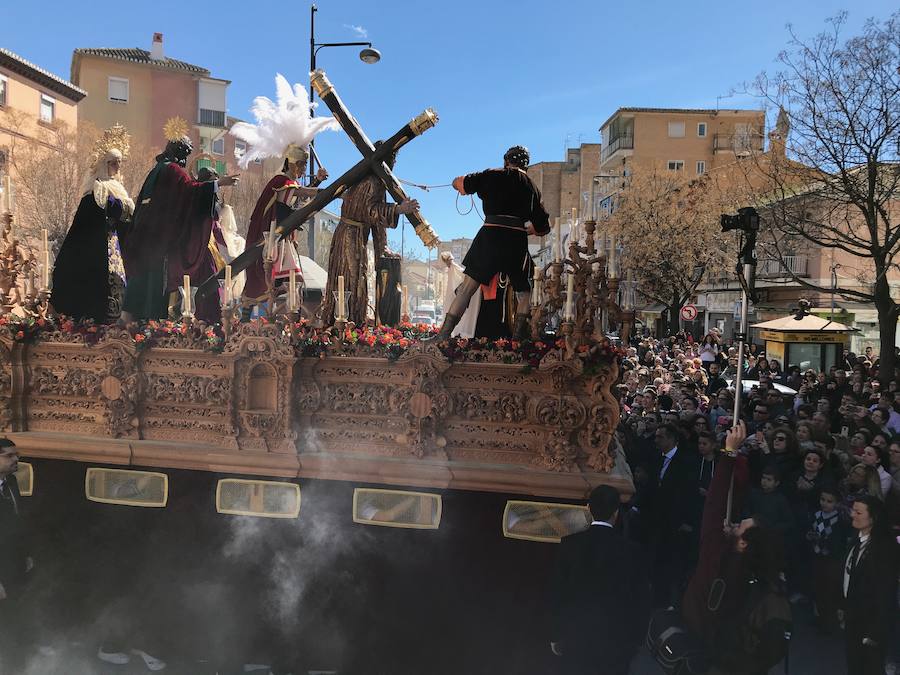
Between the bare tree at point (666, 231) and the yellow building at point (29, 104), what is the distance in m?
23.4

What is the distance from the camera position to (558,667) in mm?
4547

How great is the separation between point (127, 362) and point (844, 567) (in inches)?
230

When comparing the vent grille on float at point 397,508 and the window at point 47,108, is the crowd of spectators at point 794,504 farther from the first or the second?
the window at point 47,108

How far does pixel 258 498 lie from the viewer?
16.1 feet

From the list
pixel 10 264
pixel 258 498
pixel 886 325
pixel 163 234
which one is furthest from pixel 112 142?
pixel 886 325

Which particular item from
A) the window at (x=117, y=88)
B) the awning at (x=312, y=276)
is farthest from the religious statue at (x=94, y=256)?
the window at (x=117, y=88)

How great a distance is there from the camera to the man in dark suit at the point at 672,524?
18.7 ft

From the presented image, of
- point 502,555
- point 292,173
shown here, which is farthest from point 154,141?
point 502,555

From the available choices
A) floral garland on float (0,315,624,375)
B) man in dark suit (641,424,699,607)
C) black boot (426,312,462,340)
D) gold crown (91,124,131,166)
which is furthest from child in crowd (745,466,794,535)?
gold crown (91,124,131,166)

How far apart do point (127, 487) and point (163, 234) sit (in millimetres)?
2672

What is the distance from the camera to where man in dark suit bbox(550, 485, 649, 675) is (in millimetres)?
3973

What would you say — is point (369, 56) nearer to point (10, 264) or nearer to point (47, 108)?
point (10, 264)

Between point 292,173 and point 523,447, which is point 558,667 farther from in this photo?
point 292,173

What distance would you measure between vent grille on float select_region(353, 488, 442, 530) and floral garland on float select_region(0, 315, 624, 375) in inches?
40.8
